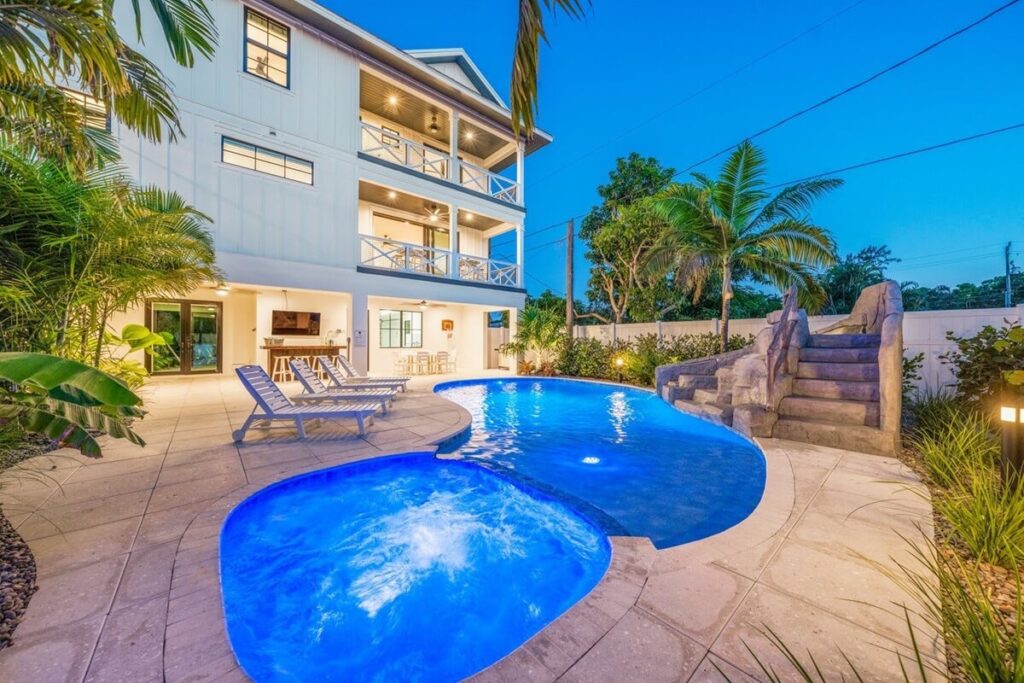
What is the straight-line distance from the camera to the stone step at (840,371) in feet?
18.7

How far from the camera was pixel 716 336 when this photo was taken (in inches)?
405

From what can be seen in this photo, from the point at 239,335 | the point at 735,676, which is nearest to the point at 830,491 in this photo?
the point at 735,676

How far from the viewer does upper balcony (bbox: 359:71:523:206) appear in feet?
40.5

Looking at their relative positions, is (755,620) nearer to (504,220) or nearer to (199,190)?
(199,190)

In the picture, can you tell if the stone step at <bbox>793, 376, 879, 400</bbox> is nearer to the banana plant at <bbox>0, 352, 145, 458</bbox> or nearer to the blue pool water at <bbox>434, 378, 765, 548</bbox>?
the blue pool water at <bbox>434, 378, 765, 548</bbox>

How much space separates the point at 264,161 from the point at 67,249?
273 inches

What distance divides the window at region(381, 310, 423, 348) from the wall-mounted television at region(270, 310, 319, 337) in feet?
7.85

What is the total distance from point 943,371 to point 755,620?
24.7ft

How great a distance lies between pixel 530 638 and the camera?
1970 mm

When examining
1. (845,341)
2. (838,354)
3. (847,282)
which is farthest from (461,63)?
(847,282)

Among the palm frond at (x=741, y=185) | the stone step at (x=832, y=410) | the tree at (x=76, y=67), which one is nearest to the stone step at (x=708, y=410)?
the stone step at (x=832, y=410)

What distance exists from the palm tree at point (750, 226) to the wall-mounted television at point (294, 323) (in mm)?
11301

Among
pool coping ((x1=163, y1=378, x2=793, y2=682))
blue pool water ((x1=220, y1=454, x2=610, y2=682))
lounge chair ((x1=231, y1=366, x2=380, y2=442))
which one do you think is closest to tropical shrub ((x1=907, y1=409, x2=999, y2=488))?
pool coping ((x1=163, y1=378, x2=793, y2=682))

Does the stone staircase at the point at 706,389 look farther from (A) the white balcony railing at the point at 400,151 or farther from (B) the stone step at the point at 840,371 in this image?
(A) the white balcony railing at the point at 400,151
